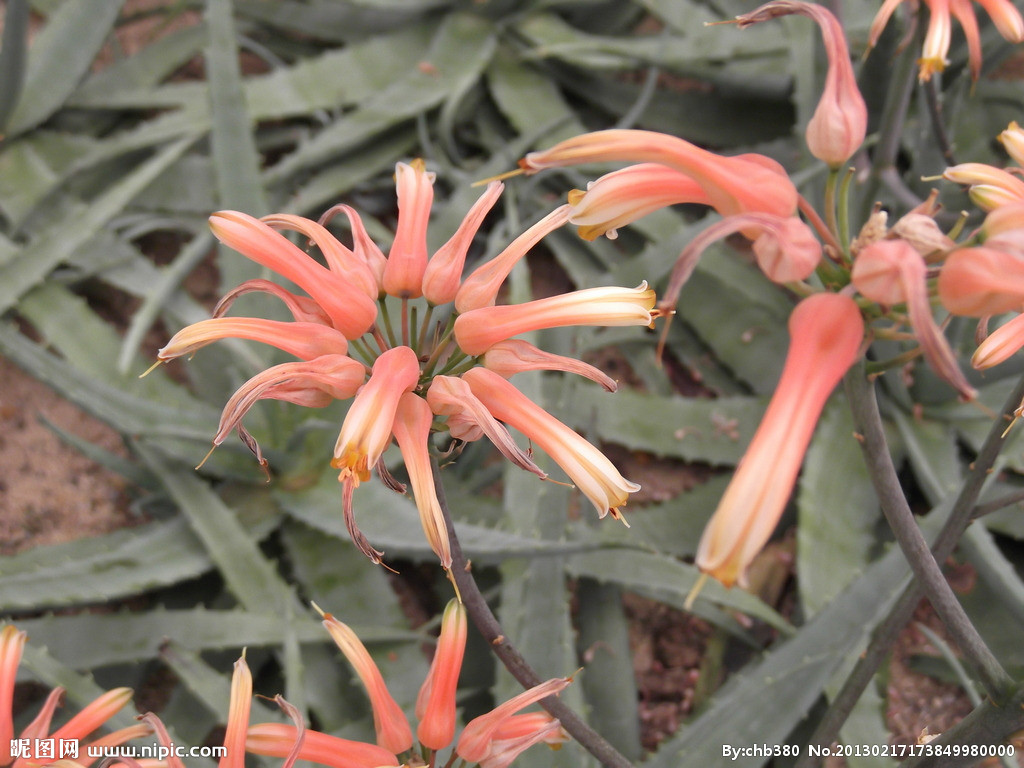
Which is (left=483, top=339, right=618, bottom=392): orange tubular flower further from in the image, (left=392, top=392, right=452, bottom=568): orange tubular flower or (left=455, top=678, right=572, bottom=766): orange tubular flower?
(left=455, top=678, right=572, bottom=766): orange tubular flower

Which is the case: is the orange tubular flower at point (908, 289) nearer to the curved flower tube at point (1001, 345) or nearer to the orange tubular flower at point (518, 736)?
the curved flower tube at point (1001, 345)

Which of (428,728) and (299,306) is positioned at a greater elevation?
(299,306)

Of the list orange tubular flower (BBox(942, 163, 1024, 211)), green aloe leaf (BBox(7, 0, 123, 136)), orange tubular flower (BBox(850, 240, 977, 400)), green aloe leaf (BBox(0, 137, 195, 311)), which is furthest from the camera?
green aloe leaf (BBox(7, 0, 123, 136))

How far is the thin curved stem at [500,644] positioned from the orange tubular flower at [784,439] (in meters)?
0.19

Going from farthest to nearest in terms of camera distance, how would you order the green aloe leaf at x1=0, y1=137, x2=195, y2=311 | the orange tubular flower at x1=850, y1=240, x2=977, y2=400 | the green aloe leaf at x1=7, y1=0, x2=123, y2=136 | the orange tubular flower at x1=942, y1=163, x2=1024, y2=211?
1. the green aloe leaf at x1=7, y1=0, x2=123, y2=136
2. the green aloe leaf at x1=0, y1=137, x2=195, y2=311
3. the orange tubular flower at x1=942, y1=163, x2=1024, y2=211
4. the orange tubular flower at x1=850, y1=240, x2=977, y2=400

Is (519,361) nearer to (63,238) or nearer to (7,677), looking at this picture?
(7,677)

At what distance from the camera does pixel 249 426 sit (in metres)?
1.05

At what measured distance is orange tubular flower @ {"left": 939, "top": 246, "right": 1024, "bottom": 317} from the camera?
1.06 feet

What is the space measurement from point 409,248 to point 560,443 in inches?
7.0

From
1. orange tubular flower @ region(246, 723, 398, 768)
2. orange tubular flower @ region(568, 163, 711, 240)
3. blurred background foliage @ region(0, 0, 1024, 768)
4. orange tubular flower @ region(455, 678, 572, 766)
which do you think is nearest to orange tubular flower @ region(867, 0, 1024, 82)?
blurred background foliage @ region(0, 0, 1024, 768)

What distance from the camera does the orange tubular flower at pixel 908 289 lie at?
305mm

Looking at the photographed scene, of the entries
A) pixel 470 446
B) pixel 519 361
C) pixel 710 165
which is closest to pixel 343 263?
pixel 519 361

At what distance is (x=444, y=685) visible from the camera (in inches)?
20.0

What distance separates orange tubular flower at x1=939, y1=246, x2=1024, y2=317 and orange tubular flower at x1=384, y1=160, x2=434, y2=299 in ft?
1.06
